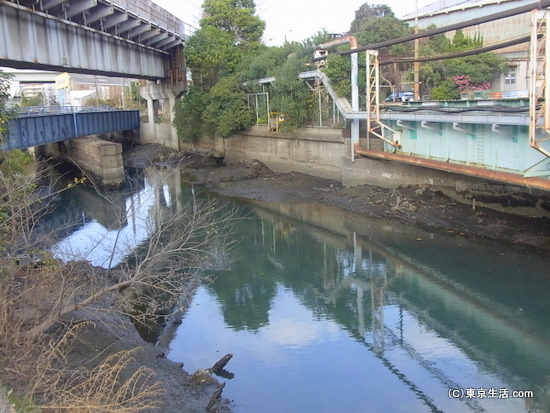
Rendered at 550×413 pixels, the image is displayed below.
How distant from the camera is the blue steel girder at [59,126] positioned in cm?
2666

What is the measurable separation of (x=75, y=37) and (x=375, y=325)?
17023 mm

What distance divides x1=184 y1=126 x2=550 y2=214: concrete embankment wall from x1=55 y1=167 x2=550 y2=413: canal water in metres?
2.36

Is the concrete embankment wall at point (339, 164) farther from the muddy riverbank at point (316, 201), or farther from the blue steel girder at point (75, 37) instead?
the blue steel girder at point (75, 37)

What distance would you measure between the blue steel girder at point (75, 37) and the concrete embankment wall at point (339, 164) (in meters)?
7.81

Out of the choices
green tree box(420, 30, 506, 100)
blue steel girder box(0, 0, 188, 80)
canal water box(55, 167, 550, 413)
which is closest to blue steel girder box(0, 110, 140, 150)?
blue steel girder box(0, 0, 188, 80)

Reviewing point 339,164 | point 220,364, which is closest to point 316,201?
point 339,164

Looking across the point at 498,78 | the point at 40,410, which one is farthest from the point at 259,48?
Result: the point at 40,410

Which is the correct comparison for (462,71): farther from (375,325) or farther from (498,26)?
(375,325)

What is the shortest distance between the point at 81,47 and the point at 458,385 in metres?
19.8

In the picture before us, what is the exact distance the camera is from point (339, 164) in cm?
2730

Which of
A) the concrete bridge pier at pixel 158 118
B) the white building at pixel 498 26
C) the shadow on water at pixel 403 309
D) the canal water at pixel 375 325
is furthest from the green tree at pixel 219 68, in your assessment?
the canal water at pixel 375 325

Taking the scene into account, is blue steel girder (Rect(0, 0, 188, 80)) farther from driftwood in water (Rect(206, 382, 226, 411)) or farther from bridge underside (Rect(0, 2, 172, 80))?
driftwood in water (Rect(206, 382, 226, 411))

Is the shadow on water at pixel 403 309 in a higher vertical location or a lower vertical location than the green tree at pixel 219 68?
lower

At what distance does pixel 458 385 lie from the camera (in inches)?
398
